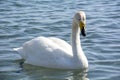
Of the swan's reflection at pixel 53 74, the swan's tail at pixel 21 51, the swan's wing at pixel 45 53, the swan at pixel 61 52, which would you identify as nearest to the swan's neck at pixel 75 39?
the swan at pixel 61 52

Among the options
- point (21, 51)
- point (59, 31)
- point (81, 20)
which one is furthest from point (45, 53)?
point (59, 31)

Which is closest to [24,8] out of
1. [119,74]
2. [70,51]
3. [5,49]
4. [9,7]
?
[9,7]

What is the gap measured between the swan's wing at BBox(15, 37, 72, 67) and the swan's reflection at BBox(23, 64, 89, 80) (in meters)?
0.17

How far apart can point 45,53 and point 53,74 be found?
668 mm

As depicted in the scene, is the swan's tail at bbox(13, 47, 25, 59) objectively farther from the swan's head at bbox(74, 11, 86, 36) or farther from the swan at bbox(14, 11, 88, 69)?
the swan's head at bbox(74, 11, 86, 36)

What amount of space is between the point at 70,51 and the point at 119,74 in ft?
4.74

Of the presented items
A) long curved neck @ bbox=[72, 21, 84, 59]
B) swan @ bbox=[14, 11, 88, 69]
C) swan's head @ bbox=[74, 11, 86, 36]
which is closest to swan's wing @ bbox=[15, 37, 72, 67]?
swan @ bbox=[14, 11, 88, 69]

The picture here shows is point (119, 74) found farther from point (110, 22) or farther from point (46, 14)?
point (46, 14)

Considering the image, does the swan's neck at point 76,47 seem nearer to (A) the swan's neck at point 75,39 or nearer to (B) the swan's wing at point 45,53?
(A) the swan's neck at point 75,39

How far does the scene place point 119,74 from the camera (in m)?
10.2

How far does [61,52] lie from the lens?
1077 centimetres

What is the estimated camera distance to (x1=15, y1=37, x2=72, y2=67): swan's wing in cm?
1072

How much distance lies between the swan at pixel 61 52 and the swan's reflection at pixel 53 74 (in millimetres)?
113

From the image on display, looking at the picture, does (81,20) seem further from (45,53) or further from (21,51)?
(21,51)
